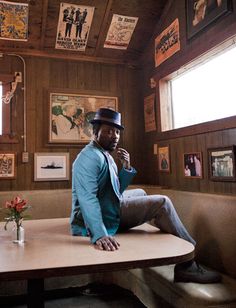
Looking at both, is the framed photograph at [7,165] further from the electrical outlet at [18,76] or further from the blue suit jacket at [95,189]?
the blue suit jacket at [95,189]

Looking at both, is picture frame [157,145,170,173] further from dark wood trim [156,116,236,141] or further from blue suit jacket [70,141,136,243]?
blue suit jacket [70,141,136,243]

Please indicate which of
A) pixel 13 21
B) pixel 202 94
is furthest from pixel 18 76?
pixel 202 94

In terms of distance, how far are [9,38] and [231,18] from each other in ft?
6.70

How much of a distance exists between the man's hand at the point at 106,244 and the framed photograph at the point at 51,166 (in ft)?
5.52

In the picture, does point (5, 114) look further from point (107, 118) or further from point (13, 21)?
point (107, 118)

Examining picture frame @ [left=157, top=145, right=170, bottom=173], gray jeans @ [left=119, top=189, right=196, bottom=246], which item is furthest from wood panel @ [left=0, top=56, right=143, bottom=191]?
gray jeans @ [left=119, top=189, right=196, bottom=246]

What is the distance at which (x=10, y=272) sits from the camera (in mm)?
1176

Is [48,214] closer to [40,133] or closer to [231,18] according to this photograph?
[40,133]

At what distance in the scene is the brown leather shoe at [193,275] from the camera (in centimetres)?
172

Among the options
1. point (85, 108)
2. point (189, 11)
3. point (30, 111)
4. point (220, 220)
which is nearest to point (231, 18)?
point (189, 11)

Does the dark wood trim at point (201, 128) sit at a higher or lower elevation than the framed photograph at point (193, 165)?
higher

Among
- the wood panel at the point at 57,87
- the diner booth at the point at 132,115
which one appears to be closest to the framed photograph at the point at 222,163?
the diner booth at the point at 132,115

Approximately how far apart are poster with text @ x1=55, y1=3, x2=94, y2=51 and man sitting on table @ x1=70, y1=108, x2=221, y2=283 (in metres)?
1.42

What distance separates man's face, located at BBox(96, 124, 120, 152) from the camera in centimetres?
195
